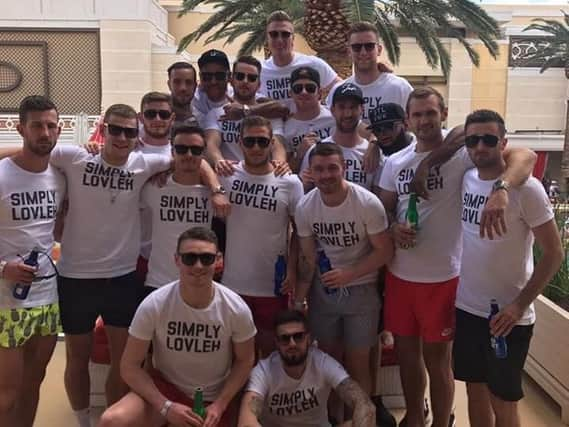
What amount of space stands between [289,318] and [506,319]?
1.23 m

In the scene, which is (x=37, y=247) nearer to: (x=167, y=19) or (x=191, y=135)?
(x=191, y=135)

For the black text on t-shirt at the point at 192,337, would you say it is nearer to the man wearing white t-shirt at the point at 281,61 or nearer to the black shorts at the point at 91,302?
the black shorts at the point at 91,302

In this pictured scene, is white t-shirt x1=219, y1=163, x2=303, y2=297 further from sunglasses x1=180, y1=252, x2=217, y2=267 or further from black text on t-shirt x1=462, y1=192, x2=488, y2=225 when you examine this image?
black text on t-shirt x1=462, y1=192, x2=488, y2=225

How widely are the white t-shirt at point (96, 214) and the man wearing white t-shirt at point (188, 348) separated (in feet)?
1.86

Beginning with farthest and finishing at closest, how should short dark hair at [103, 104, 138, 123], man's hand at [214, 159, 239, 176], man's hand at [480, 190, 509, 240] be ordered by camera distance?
man's hand at [214, 159, 239, 176] < short dark hair at [103, 104, 138, 123] < man's hand at [480, 190, 509, 240]

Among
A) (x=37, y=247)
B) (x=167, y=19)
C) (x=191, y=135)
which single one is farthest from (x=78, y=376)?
(x=167, y=19)

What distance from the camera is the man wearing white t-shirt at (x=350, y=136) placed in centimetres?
425

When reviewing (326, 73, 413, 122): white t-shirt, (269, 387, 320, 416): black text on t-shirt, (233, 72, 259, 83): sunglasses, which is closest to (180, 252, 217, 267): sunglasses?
(269, 387, 320, 416): black text on t-shirt

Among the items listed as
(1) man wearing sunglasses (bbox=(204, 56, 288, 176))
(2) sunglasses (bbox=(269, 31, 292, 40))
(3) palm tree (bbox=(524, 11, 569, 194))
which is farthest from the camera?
(3) palm tree (bbox=(524, 11, 569, 194))

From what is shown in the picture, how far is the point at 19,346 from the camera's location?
368cm

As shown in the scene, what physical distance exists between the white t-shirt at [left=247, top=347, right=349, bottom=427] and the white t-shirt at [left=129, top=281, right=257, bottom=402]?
10.9 inches

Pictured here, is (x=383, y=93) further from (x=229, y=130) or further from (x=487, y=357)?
(x=487, y=357)

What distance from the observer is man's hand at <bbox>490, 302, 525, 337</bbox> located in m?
3.37

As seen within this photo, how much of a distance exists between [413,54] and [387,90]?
1060 inches
